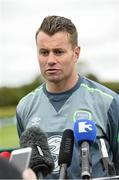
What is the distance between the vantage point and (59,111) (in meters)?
4.42

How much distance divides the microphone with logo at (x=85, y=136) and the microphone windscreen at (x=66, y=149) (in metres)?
0.06

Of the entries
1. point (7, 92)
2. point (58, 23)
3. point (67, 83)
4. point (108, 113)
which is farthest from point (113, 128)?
point (7, 92)

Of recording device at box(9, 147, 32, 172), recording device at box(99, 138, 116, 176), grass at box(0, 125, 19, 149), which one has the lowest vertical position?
grass at box(0, 125, 19, 149)

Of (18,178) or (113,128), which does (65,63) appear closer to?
(113,128)

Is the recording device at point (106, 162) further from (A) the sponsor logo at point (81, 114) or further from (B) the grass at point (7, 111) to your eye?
(B) the grass at point (7, 111)

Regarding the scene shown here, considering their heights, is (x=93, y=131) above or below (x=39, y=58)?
below

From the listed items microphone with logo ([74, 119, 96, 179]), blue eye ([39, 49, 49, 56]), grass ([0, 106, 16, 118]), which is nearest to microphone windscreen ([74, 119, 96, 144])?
microphone with logo ([74, 119, 96, 179])

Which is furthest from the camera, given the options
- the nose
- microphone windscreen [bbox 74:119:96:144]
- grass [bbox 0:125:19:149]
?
grass [bbox 0:125:19:149]

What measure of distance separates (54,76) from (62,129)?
326 millimetres

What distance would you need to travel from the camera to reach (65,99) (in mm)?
4449

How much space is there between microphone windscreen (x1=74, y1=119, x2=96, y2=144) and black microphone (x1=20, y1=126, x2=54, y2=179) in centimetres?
25

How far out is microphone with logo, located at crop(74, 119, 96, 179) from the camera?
12.2 feet

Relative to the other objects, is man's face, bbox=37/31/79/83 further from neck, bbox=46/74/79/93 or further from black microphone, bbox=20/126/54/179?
black microphone, bbox=20/126/54/179

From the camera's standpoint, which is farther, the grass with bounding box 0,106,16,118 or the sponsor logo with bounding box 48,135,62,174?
the grass with bounding box 0,106,16,118
